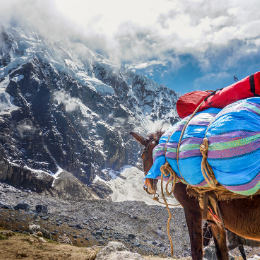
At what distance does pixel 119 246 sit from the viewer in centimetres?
383

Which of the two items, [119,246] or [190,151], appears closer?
[190,151]

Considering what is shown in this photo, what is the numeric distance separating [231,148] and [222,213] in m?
1.37

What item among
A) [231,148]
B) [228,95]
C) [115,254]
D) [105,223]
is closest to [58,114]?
[105,223]

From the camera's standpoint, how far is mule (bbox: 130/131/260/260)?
2.22 meters

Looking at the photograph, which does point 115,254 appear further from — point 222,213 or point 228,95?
point 228,95

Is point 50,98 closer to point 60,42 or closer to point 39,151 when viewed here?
point 39,151

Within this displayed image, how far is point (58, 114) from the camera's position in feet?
287

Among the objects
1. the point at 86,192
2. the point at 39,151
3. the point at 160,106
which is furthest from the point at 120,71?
the point at 86,192

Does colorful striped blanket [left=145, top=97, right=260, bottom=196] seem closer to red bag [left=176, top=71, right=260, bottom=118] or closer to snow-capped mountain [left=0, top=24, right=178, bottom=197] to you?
red bag [left=176, top=71, right=260, bottom=118]

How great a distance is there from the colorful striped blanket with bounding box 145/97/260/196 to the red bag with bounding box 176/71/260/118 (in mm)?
303

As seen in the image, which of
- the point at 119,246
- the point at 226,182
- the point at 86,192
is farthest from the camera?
the point at 86,192

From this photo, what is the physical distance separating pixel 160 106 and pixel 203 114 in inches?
6213

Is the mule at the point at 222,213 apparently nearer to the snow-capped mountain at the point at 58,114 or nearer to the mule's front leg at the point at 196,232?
the mule's front leg at the point at 196,232

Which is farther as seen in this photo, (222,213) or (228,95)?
(222,213)
